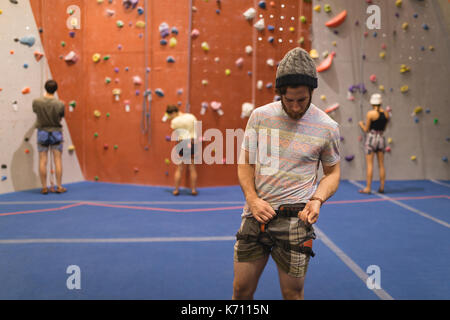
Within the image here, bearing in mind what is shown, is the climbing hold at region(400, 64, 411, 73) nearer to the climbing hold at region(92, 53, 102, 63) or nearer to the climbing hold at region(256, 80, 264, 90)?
the climbing hold at region(256, 80, 264, 90)

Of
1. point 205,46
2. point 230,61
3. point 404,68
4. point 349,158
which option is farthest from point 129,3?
point 404,68

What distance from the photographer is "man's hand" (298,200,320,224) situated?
5.15 feet

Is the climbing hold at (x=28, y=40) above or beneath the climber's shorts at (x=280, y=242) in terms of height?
above

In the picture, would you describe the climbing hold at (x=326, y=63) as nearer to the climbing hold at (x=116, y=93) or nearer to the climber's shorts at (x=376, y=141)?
the climber's shorts at (x=376, y=141)

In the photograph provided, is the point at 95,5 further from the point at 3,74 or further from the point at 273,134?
the point at 273,134

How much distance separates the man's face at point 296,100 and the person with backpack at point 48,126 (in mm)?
5029

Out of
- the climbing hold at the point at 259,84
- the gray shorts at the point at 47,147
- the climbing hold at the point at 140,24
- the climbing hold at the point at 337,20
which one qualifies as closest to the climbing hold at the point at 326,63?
the climbing hold at the point at 337,20

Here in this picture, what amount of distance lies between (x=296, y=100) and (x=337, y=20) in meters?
6.54

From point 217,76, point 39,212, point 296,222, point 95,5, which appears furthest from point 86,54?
point 296,222

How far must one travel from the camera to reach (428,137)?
26.0 ft

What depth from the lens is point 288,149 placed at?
5.46 ft

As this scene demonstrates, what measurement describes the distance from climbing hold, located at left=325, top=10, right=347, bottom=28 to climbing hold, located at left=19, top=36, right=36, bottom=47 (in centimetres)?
513

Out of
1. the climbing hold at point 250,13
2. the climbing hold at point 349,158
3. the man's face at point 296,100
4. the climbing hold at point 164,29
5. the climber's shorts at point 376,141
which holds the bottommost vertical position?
the climbing hold at point 349,158

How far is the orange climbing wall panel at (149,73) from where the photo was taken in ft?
22.2
